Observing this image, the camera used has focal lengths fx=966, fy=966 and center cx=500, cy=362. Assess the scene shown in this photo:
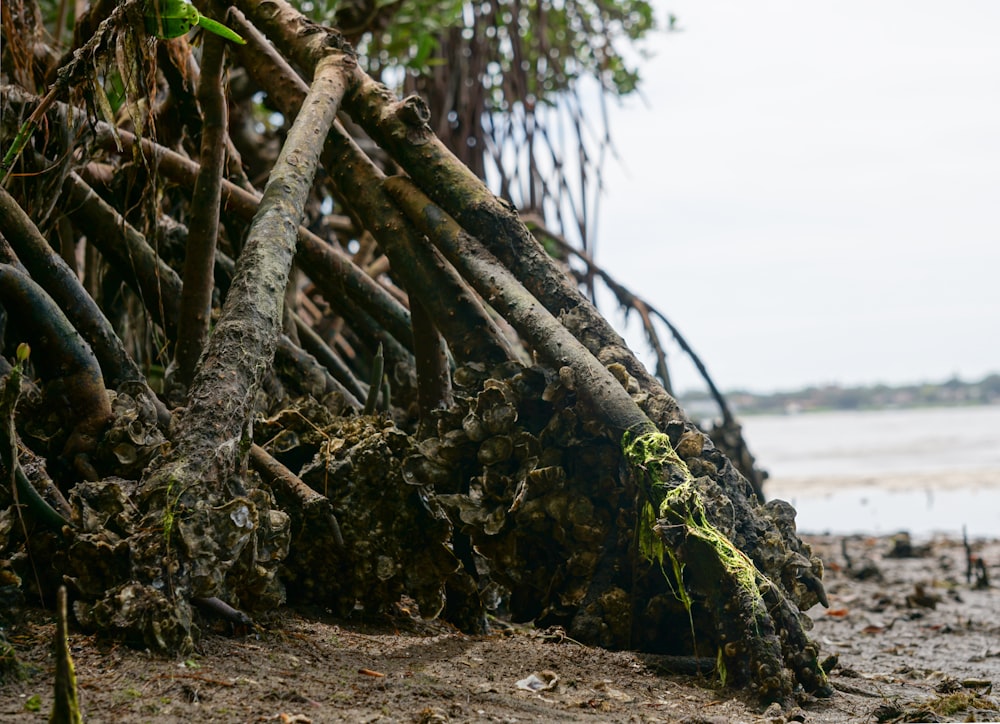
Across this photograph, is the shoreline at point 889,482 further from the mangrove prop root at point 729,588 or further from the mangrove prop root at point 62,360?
the mangrove prop root at point 62,360

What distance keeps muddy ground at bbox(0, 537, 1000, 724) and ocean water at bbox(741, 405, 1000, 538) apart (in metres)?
2.87

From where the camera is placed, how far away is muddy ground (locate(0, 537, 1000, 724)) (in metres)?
1.58

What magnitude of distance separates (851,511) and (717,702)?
683cm

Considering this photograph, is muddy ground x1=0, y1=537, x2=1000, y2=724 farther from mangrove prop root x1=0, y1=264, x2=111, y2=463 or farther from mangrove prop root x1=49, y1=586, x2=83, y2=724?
mangrove prop root x1=0, y1=264, x2=111, y2=463

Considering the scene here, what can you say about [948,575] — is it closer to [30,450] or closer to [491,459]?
[491,459]

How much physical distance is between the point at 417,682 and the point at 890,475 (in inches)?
392

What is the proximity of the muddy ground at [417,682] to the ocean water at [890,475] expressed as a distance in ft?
9.41

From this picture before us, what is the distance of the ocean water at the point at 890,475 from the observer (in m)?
7.60

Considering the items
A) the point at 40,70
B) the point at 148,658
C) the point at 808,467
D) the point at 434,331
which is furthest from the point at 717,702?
the point at 808,467

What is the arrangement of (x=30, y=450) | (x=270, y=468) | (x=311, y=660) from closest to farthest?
(x=311, y=660) → (x=30, y=450) → (x=270, y=468)

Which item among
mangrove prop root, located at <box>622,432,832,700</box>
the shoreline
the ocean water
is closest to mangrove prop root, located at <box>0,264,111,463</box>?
mangrove prop root, located at <box>622,432,832,700</box>

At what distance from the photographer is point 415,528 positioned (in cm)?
239

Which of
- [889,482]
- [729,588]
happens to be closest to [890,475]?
[889,482]

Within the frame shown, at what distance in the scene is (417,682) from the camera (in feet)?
6.01
